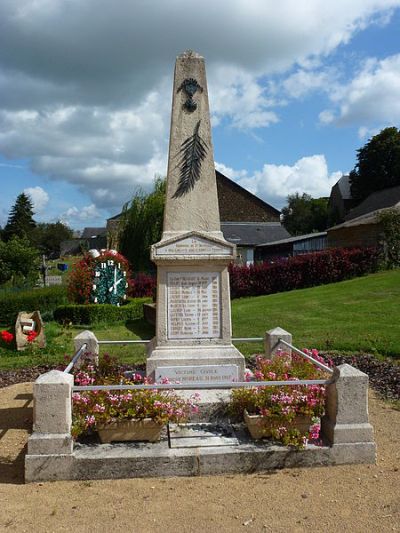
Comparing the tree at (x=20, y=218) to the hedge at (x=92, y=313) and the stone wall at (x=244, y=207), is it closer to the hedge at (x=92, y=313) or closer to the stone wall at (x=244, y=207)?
the stone wall at (x=244, y=207)

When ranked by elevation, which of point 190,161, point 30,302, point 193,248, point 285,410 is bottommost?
point 285,410

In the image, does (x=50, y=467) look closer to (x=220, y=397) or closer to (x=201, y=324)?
(x=220, y=397)

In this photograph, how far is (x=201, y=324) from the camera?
6.68 metres

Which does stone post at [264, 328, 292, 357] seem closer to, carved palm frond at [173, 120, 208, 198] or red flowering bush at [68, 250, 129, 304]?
carved palm frond at [173, 120, 208, 198]

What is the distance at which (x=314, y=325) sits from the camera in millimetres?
13789

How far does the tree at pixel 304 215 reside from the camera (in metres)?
70.5

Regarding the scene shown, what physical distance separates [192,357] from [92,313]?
36.3ft

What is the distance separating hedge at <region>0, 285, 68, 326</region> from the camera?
18094 mm

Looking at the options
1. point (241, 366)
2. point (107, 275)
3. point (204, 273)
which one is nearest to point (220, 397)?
point (241, 366)

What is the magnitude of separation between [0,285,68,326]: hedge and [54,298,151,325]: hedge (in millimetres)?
1046

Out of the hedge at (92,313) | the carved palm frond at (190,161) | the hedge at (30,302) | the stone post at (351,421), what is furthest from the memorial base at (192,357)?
the hedge at (30,302)

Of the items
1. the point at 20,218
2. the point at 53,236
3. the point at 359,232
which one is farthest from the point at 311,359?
the point at 53,236

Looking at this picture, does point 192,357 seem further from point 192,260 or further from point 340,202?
point 340,202

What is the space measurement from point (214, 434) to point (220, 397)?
75 cm
